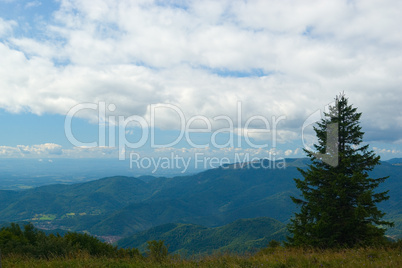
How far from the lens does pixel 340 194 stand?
1730 centimetres

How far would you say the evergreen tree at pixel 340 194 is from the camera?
17062 mm

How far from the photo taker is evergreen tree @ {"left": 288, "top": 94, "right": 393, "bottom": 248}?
56.0 feet

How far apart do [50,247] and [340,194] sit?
60.3ft

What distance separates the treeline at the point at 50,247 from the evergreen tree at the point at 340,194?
521 inches

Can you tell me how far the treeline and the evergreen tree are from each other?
43.4 feet

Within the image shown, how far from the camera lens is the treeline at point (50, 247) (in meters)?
11.4

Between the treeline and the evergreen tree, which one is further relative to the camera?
the evergreen tree

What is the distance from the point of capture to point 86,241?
17406 millimetres

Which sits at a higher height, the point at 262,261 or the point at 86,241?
the point at 262,261

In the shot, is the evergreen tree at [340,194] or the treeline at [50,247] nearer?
the treeline at [50,247]

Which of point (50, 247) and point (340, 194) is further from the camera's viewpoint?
point (340, 194)

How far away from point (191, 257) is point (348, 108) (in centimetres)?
1787

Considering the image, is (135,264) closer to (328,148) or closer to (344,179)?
(344,179)

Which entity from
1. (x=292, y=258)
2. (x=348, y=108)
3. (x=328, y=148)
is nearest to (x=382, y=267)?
(x=292, y=258)
